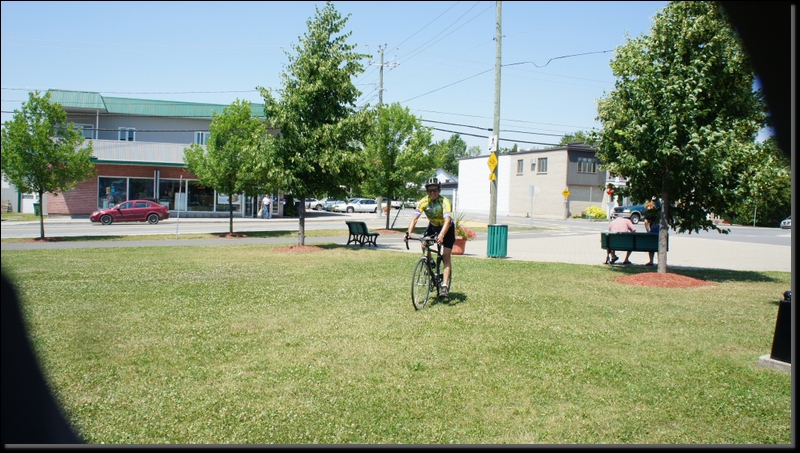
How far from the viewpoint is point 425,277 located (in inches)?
389

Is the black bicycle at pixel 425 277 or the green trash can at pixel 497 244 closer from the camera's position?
the black bicycle at pixel 425 277

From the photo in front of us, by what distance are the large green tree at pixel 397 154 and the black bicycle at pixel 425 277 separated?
2324 centimetres

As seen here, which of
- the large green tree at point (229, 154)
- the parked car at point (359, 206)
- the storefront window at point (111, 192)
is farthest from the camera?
the parked car at point (359, 206)

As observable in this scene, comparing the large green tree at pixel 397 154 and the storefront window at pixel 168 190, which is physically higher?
the large green tree at pixel 397 154

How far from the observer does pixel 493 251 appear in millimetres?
19625

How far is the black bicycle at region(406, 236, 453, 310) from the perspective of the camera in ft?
31.0

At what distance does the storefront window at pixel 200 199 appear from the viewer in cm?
4812

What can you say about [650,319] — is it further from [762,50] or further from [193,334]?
[762,50]

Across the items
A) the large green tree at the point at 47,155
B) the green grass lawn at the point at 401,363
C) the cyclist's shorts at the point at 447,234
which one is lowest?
the green grass lawn at the point at 401,363

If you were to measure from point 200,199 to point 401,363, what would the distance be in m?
44.9

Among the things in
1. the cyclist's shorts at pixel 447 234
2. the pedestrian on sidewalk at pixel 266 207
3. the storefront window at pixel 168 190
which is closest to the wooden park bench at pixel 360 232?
the cyclist's shorts at pixel 447 234

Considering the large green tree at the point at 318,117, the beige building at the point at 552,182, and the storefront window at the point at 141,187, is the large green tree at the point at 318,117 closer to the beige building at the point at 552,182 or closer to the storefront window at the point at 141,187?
the storefront window at the point at 141,187

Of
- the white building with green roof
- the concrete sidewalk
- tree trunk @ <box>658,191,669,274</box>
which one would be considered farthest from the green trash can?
the white building with green roof

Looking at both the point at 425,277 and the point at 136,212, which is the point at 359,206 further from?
the point at 425,277
